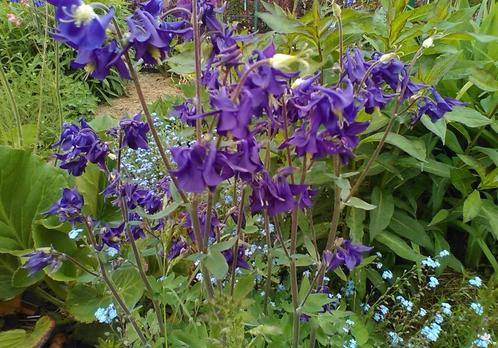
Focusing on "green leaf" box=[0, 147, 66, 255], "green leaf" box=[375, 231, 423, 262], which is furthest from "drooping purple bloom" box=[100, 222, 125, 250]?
"green leaf" box=[375, 231, 423, 262]

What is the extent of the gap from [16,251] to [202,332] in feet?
2.89

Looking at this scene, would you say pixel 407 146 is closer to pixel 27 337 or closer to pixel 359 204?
pixel 359 204

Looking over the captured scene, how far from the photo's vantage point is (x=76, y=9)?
0.91 metres

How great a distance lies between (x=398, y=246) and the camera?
7.13 feet

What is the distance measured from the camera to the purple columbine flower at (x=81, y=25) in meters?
0.91

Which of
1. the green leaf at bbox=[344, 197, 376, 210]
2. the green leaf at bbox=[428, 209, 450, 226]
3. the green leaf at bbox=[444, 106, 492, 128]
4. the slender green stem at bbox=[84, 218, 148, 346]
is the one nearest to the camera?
the green leaf at bbox=[344, 197, 376, 210]

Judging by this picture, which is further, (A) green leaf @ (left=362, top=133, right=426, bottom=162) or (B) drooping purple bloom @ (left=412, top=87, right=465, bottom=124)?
(A) green leaf @ (left=362, top=133, right=426, bottom=162)

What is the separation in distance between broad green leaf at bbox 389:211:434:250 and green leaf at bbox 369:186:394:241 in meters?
0.10

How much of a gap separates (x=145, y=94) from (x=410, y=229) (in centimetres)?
350

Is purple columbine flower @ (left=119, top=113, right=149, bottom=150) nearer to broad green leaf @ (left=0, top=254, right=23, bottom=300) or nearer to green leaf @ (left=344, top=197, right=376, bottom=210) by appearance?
green leaf @ (left=344, top=197, right=376, bottom=210)

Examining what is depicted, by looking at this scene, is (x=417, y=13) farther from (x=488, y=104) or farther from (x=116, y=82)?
(x=116, y=82)

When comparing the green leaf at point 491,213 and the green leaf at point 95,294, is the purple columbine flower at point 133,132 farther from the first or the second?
the green leaf at point 491,213

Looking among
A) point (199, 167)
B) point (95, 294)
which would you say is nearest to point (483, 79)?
point (199, 167)

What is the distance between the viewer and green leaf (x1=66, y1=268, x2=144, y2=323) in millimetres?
1850
